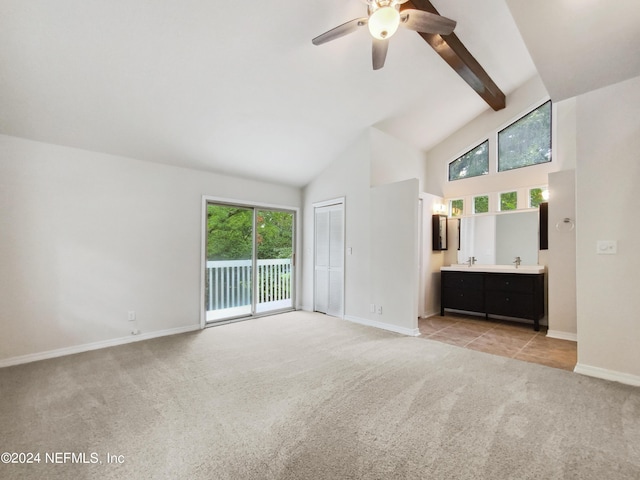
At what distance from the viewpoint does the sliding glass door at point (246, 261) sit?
454cm

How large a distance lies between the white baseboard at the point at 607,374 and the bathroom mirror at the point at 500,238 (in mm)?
2200

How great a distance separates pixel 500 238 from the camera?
4828mm

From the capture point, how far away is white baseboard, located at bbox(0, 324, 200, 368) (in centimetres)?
296

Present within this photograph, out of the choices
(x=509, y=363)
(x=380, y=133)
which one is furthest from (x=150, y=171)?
(x=509, y=363)

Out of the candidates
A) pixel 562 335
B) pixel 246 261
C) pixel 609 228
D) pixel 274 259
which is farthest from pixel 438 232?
pixel 246 261

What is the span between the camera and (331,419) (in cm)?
196

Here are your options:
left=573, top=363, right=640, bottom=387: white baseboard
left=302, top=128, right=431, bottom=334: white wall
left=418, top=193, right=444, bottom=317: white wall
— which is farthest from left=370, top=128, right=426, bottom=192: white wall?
left=573, top=363, right=640, bottom=387: white baseboard

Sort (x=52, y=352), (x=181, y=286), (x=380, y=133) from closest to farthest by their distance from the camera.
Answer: (x=52, y=352) → (x=181, y=286) → (x=380, y=133)

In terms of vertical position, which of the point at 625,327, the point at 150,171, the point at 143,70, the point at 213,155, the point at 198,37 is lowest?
the point at 625,327

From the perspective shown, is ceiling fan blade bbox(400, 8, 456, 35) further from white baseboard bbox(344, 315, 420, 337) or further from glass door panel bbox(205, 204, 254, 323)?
glass door panel bbox(205, 204, 254, 323)

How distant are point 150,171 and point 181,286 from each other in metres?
1.66

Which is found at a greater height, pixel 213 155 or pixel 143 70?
pixel 143 70

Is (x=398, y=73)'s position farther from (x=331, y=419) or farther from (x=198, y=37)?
(x=331, y=419)

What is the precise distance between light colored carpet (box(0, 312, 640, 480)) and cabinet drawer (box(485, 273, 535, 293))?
5.67ft
